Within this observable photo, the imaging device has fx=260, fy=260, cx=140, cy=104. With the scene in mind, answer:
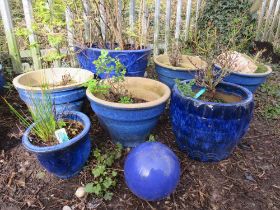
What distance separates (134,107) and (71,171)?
73 cm

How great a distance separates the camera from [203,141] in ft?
7.09

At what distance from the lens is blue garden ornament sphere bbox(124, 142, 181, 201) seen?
1703 millimetres

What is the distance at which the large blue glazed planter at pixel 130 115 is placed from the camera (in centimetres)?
215

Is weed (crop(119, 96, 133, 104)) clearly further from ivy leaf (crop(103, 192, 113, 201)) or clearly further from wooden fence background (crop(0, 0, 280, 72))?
wooden fence background (crop(0, 0, 280, 72))

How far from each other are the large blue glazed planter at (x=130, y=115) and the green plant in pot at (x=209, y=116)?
19 centimetres

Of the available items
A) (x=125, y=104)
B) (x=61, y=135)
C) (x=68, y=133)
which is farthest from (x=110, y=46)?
(x=61, y=135)

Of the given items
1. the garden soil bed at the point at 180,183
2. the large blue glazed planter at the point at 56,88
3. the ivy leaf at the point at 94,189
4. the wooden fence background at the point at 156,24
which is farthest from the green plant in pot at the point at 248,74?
the ivy leaf at the point at 94,189

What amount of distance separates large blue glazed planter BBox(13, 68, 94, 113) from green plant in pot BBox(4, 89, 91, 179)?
0.48 ft

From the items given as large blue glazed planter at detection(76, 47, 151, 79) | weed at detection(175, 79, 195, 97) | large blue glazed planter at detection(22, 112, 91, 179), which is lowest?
large blue glazed planter at detection(22, 112, 91, 179)

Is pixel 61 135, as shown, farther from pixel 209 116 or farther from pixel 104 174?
pixel 209 116

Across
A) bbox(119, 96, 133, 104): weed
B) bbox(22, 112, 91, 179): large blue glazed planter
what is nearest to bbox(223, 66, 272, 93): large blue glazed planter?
bbox(119, 96, 133, 104): weed

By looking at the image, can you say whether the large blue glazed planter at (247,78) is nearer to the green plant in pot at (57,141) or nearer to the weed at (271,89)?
the weed at (271,89)

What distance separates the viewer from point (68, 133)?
7.16ft

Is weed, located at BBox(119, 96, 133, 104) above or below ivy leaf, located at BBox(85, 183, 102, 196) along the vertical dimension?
above
